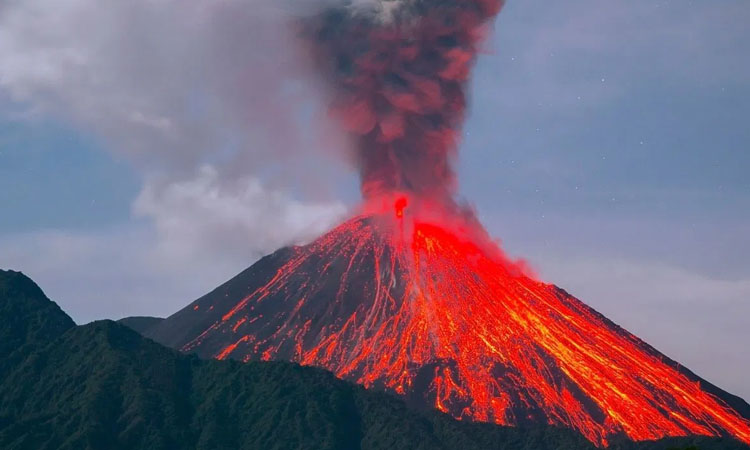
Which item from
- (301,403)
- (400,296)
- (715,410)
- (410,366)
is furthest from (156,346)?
(715,410)

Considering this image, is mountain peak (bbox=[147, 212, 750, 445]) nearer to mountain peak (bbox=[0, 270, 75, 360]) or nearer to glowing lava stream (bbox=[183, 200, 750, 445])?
glowing lava stream (bbox=[183, 200, 750, 445])

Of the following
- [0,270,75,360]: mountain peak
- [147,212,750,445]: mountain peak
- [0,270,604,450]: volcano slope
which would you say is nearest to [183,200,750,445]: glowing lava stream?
[147,212,750,445]: mountain peak

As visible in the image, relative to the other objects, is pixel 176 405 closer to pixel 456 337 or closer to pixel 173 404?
pixel 173 404

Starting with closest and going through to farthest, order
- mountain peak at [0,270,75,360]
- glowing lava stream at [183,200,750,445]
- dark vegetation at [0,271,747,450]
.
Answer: dark vegetation at [0,271,747,450] → mountain peak at [0,270,75,360] → glowing lava stream at [183,200,750,445]

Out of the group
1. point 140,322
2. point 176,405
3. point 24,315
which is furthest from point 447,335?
point 140,322

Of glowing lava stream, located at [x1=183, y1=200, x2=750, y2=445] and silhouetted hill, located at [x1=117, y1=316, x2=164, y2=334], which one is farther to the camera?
silhouetted hill, located at [x1=117, y1=316, x2=164, y2=334]

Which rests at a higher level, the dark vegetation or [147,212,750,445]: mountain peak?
[147,212,750,445]: mountain peak

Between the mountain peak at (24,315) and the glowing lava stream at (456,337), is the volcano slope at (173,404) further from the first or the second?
the glowing lava stream at (456,337)

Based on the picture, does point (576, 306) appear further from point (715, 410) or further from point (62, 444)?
point (62, 444)

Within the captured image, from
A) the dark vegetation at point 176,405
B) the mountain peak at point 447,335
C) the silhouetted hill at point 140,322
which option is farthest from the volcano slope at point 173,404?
the silhouetted hill at point 140,322

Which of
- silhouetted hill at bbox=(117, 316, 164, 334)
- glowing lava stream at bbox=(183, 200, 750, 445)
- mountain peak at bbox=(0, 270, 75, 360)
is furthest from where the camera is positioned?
silhouetted hill at bbox=(117, 316, 164, 334)
